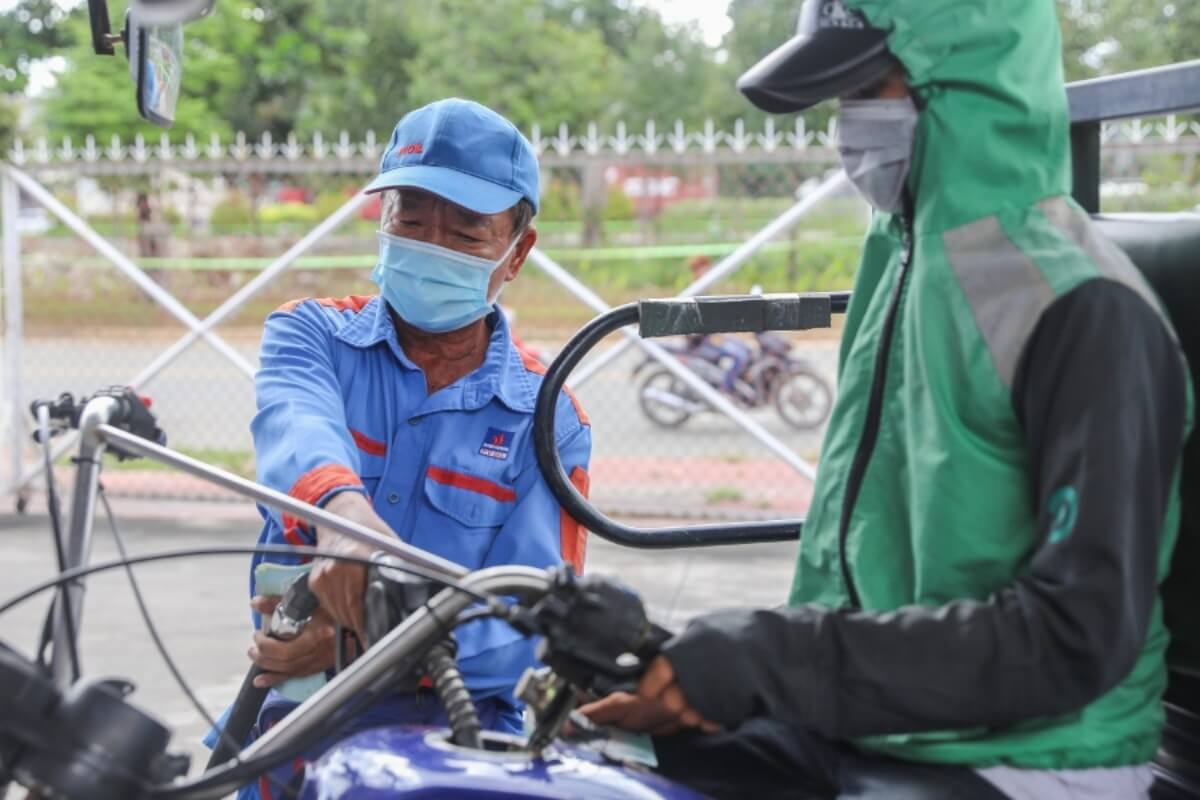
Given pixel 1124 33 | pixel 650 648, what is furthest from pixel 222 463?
pixel 1124 33

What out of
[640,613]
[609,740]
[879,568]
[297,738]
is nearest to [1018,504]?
[879,568]

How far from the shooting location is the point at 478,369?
265 cm

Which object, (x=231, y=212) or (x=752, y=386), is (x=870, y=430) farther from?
(x=231, y=212)

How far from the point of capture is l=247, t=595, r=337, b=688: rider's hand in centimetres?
214

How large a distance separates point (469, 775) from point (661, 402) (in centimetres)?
997

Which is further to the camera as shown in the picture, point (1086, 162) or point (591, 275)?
Result: point (591, 275)

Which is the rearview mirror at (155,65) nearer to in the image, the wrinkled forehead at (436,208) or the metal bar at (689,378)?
the wrinkled forehead at (436,208)

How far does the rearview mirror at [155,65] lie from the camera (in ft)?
7.50

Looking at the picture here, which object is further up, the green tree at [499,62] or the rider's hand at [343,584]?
the green tree at [499,62]

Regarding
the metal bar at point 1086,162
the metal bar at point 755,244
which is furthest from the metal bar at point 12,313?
the metal bar at point 1086,162

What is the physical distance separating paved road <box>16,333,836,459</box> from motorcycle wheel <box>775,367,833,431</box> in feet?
0.40

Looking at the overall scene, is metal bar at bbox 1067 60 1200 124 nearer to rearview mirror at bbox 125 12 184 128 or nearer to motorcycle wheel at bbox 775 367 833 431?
rearview mirror at bbox 125 12 184 128

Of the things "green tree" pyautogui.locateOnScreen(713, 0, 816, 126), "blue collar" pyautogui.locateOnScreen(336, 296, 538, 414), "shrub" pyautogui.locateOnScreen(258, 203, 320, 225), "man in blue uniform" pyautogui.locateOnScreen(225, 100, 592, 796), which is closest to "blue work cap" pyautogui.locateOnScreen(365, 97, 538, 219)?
"man in blue uniform" pyautogui.locateOnScreen(225, 100, 592, 796)

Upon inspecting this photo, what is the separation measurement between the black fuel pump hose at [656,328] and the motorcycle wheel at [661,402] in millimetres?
8931
